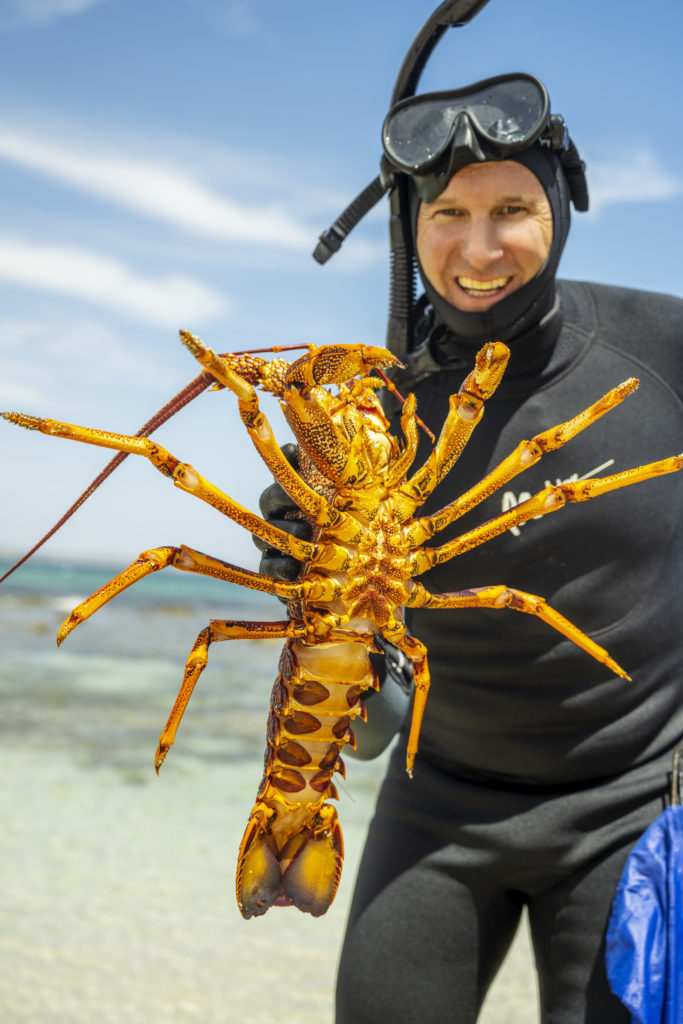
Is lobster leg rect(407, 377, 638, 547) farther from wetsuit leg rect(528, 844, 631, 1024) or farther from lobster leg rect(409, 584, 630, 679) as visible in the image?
wetsuit leg rect(528, 844, 631, 1024)

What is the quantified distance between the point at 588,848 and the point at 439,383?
1441 millimetres

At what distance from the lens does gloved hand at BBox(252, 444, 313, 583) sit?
2.01 meters

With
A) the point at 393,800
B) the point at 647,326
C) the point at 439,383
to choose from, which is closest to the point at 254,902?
the point at 393,800

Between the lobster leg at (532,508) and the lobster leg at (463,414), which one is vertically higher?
the lobster leg at (463,414)

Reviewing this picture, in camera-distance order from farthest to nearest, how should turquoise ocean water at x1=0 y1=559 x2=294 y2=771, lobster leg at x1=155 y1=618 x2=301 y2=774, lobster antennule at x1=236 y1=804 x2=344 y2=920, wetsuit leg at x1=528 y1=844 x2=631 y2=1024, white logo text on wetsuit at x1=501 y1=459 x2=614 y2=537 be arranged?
turquoise ocean water at x1=0 y1=559 x2=294 y2=771 < white logo text on wetsuit at x1=501 y1=459 x2=614 y2=537 < wetsuit leg at x1=528 y1=844 x2=631 y2=1024 < lobster antennule at x1=236 y1=804 x2=344 y2=920 < lobster leg at x1=155 y1=618 x2=301 y2=774

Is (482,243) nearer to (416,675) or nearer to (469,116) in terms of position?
(469,116)

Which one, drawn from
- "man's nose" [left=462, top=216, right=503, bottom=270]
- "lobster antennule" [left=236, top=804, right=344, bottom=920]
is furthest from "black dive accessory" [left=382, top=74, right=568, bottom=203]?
"lobster antennule" [left=236, top=804, right=344, bottom=920]

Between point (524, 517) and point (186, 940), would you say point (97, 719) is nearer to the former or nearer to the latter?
point (186, 940)

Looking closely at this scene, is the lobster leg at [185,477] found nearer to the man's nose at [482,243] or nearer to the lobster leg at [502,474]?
the lobster leg at [502,474]

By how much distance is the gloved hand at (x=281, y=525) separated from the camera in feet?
6.61

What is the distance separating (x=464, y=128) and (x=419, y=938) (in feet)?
7.39

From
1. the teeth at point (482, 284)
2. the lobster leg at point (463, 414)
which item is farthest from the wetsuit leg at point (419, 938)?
the teeth at point (482, 284)

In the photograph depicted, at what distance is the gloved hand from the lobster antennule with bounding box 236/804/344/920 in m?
0.57

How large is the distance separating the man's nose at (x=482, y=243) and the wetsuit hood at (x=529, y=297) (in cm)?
14
